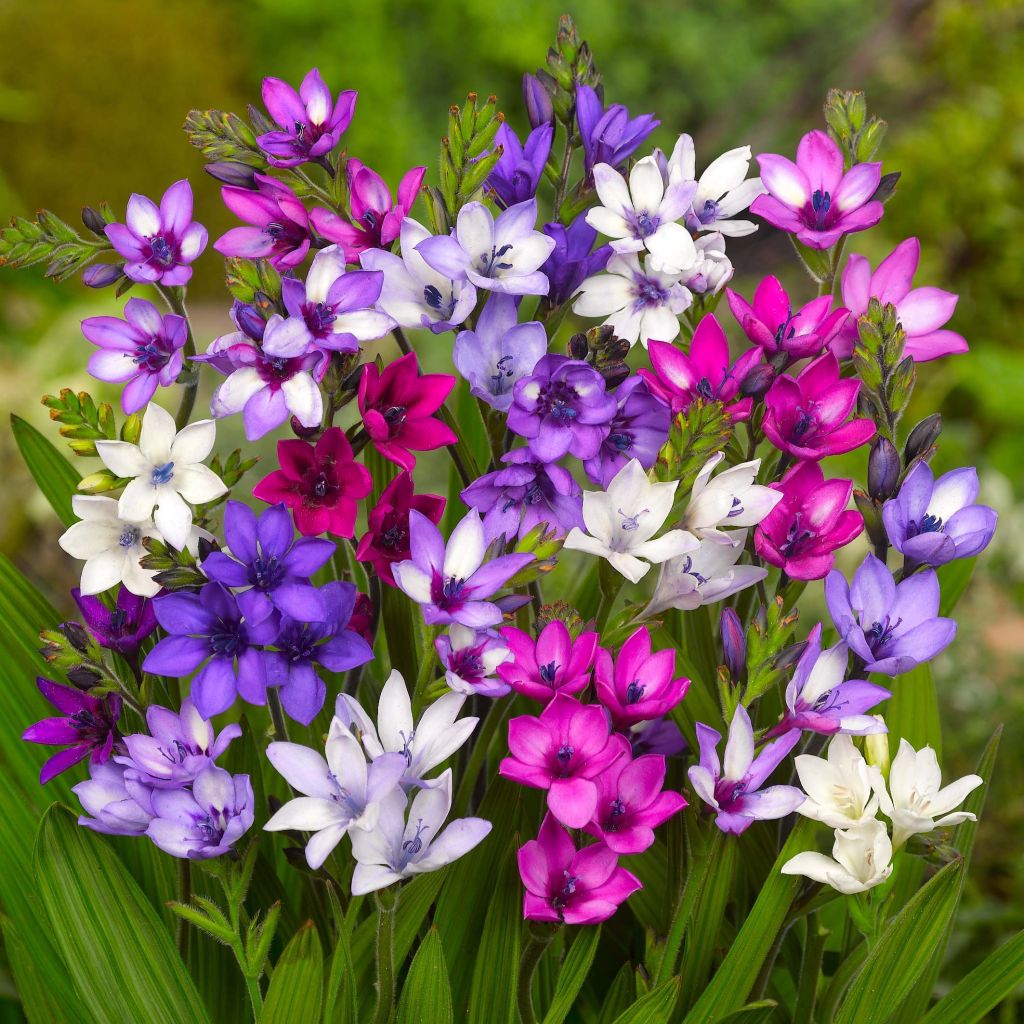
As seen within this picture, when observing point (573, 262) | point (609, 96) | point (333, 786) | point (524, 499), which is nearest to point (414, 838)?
point (333, 786)

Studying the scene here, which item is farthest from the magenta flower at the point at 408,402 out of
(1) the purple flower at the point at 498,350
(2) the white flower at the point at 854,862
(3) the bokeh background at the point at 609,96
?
(3) the bokeh background at the point at 609,96

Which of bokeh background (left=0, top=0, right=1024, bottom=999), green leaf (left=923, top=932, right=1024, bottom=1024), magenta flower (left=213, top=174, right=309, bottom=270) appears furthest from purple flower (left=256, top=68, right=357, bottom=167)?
bokeh background (left=0, top=0, right=1024, bottom=999)

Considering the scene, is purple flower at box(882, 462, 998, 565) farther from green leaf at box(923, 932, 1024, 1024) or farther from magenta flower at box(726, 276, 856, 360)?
green leaf at box(923, 932, 1024, 1024)

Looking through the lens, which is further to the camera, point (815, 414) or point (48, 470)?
point (48, 470)

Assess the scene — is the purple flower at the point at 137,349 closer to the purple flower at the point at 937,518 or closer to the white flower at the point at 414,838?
the white flower at the point at 414,838

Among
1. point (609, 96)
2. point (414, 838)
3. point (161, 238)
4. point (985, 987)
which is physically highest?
point (161, 238)

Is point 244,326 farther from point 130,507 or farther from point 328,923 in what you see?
point 328,923

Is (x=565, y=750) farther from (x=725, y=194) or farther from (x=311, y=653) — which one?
(x=725, y=194)
